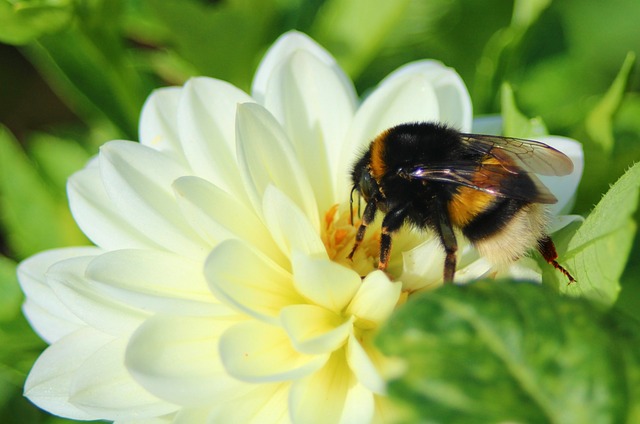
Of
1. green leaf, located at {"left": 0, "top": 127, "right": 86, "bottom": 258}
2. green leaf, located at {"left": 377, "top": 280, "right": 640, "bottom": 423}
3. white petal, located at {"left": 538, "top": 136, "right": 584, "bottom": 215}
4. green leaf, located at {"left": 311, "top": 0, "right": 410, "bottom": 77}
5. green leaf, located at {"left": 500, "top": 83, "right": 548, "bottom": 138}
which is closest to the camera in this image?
green leaf, located at {"left": 377, "top": 280, "right": 640, "bottom": 423}

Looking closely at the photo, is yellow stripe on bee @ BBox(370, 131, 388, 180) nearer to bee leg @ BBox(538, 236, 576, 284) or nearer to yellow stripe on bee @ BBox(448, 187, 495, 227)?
yellow stripe on bee @ BBox(448, 187, 495, 227)

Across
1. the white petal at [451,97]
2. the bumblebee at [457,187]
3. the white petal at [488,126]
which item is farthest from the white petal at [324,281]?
the white petal at [488,126]

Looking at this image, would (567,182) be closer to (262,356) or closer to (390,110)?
(390,110)

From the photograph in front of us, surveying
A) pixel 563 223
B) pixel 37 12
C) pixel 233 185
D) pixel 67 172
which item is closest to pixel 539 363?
pixel 563 223

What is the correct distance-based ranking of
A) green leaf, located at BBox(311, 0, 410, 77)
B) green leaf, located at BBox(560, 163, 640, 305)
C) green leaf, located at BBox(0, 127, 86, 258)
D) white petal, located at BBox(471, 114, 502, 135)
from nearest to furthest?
green leaf, located at BBox(560, 163, 640, 305)
white petal, located at BBox(471, 114, 502, 135)
green leaf, located at BBox(311, 0, 410, 77)
green leaf, located at BBox(0, 127, 86, 258)

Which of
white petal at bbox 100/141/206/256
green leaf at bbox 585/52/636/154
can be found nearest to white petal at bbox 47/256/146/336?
white petal at bbox 100/141/206/256

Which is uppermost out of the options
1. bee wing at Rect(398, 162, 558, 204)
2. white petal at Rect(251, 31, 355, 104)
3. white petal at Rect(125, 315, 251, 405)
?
white petal at Rect(251, 31, 355, 104)

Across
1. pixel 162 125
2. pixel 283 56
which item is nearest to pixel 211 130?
pixel 162 125

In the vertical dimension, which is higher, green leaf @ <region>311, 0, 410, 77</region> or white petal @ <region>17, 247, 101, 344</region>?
green leaf @ <region>311, 0, 410, 77</region>
